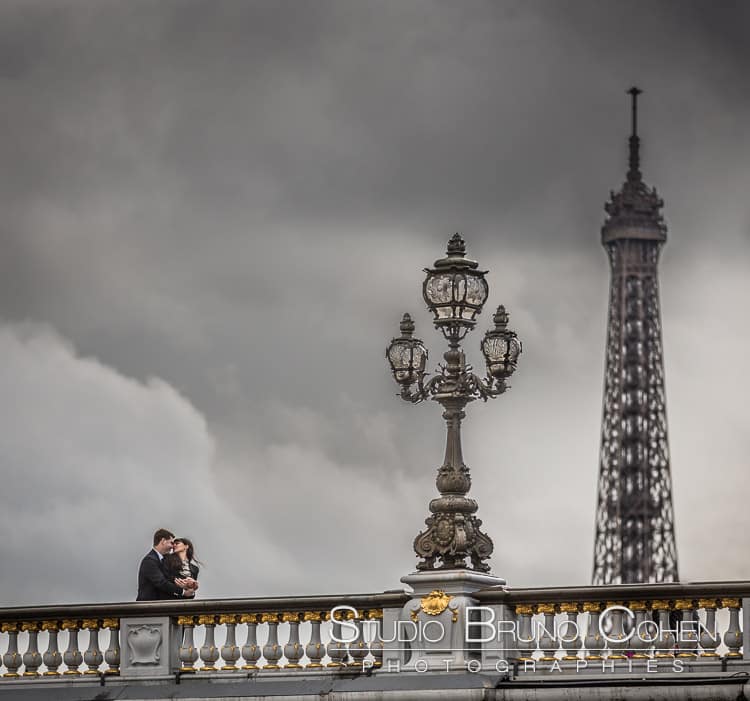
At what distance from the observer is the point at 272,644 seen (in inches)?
1172

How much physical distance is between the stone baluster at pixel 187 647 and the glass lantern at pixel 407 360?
3.58 metres

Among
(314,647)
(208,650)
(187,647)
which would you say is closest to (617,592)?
(314,647)

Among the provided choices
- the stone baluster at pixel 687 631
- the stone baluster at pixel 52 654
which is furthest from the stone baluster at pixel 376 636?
the stone baluster at pixel 52 654

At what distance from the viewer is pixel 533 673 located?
28719 mm

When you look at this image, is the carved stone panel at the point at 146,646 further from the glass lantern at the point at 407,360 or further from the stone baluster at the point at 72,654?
the glass lantern at the point at 407,360

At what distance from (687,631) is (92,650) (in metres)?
6.91

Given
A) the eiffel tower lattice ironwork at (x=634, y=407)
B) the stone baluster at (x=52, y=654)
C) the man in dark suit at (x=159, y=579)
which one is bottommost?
the stone baluster at (x=52, y=654)

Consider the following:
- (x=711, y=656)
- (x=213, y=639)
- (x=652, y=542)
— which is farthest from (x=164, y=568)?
(x=652, y=542)

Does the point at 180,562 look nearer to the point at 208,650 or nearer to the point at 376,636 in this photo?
the point at 208,650

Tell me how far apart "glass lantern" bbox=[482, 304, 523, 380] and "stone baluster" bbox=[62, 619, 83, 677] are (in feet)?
18.4

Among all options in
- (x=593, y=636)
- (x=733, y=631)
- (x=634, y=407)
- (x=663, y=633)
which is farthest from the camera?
(x=634, y=407)

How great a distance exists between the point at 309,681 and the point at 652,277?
289 ft

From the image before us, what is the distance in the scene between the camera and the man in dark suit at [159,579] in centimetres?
3077

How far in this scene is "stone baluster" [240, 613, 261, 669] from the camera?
1176 inches
